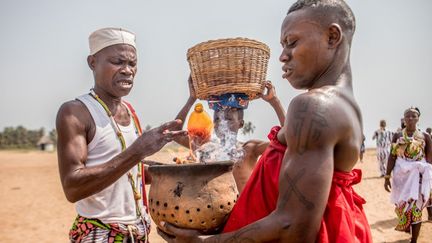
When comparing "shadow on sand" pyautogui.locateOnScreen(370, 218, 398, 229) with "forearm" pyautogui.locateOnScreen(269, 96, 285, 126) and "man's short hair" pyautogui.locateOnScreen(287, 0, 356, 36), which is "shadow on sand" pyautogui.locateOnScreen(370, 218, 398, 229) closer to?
"forearm" pyautogui.locateOnScreen(269, 96, 285, 126)

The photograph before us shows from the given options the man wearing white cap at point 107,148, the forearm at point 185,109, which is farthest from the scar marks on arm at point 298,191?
the forearm at point 185,109

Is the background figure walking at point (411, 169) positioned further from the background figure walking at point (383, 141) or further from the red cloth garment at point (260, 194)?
the background figure walking at point (383, 141)

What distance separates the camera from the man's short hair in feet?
5.55

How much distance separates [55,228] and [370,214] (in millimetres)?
7955

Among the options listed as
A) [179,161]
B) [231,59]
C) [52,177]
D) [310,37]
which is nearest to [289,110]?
[310,37]

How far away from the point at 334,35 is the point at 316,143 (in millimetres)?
537

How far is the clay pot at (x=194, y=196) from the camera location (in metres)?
1.71

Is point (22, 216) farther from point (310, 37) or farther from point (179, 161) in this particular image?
point (310, 37)

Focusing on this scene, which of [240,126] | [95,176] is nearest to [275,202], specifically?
[95,176]

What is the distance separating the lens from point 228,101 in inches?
133

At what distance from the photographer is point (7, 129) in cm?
6719

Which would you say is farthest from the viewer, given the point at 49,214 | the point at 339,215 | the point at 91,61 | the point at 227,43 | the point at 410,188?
the point at 49,214

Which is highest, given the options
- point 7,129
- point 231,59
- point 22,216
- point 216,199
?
point 231,59

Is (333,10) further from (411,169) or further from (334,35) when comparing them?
(411,169)
